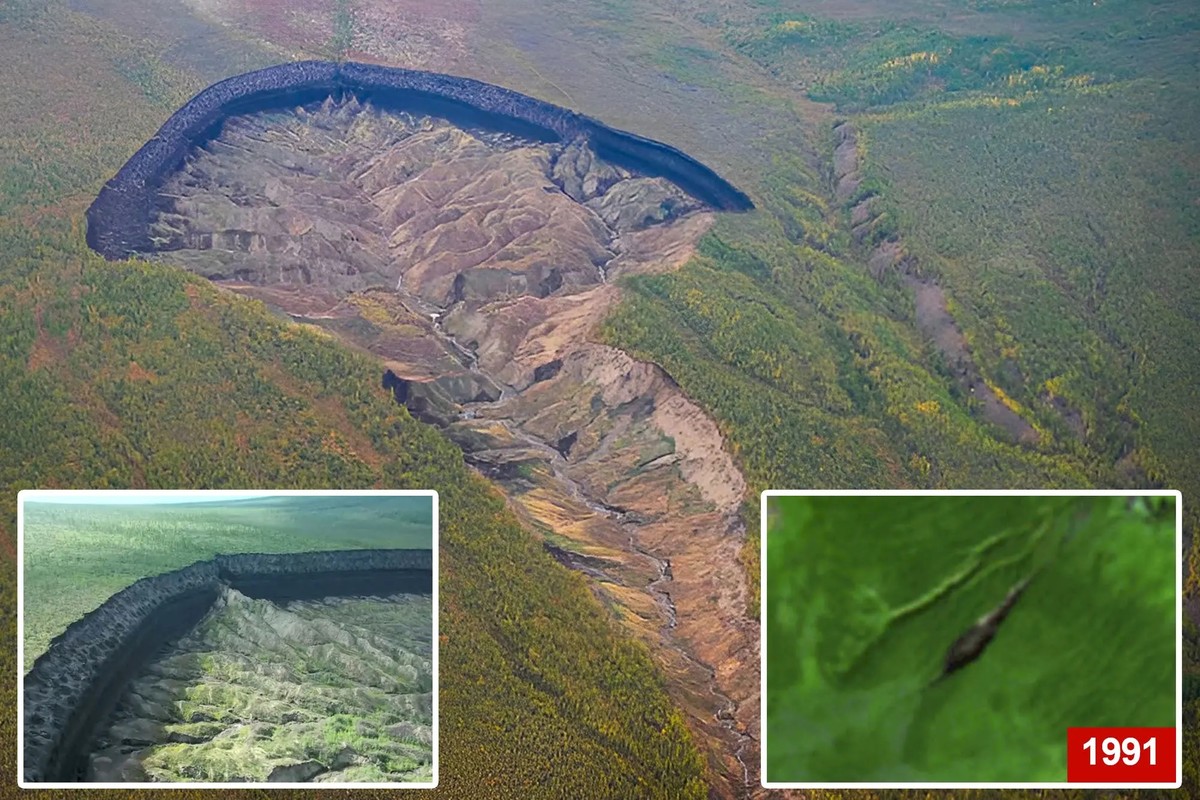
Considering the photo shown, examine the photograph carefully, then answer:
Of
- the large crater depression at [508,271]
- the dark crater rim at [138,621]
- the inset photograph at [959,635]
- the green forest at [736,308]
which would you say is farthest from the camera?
the large crater depression at [508,271]

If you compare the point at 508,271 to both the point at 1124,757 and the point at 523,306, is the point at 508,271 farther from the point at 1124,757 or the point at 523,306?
the point at 1124,757

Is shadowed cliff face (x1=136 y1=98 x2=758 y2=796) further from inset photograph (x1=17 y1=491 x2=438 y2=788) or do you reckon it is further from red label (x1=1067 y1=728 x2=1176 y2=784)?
red label (x1=1067 y1=728 x2=1176 y2=784)

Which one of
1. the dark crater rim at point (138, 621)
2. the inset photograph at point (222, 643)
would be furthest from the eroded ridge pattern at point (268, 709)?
the dark crater rim at point (138, 621)

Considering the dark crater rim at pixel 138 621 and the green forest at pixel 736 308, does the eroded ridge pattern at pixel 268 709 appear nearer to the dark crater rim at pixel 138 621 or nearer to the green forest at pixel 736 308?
the dark crater rim at pixel 138 621

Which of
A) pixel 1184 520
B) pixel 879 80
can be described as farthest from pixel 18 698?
pixel 879 80

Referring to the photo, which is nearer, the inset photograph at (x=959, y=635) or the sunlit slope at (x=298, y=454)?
the inset photograph at (x=959, y=635)

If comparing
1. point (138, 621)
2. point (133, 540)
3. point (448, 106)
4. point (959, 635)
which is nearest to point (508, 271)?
point (448, 106)

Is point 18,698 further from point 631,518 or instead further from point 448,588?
point 631,518
